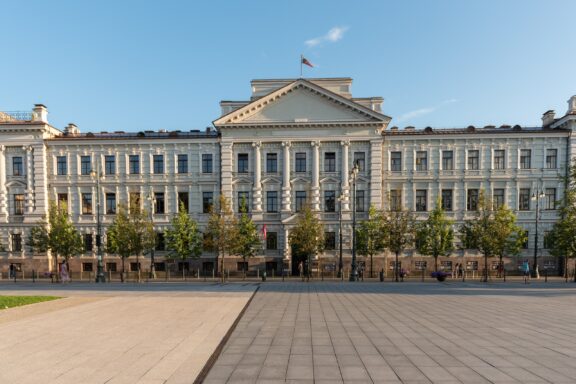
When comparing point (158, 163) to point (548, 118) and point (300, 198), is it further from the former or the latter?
point (548, 118)

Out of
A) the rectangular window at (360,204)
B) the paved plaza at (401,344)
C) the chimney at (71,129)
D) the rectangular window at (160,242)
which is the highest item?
the chimney at (71,129)

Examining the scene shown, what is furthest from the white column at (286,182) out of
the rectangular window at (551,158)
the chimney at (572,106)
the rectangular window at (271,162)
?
the chimney at (572,106)

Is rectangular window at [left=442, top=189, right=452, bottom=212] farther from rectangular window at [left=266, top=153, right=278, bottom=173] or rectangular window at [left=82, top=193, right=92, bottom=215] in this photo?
rectangular window at [left=82, top=193, right=92, bottom=215]

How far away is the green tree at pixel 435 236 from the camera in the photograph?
3133 centimetres

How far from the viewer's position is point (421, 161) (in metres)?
35.1

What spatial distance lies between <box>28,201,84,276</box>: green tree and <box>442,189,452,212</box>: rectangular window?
4097 cm

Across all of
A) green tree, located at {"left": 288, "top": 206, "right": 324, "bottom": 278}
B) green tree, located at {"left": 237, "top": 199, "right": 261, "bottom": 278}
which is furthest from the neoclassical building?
green tree, located at {"left": 288, "top": 206, "right": 324, "bottom": 278}

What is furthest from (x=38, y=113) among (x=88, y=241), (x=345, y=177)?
(x=345, y=177)

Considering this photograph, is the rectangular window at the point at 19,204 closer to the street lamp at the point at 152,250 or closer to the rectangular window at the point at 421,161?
the street lamp at the point at 152,250

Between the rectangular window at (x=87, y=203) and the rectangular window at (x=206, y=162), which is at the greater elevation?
the rectangular window at (x=206, y=162)

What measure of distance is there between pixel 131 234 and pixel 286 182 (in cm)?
1725

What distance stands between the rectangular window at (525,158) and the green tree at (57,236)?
1966 inches

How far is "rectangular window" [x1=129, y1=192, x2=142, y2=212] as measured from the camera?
32062mm

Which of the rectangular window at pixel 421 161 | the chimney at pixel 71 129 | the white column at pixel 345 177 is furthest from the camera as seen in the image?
the chimney at pixel 71 129
